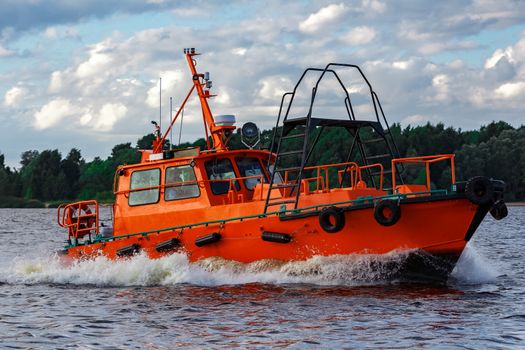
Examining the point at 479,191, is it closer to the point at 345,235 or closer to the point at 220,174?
the point at 345,235

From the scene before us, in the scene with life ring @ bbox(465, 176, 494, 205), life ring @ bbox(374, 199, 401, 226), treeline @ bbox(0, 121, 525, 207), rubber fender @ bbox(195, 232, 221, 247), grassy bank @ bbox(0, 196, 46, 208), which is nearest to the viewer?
life ring @ bbox(465, 176, 494, 205)

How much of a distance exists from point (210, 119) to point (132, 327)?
22.9 ft

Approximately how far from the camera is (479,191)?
12984 mm

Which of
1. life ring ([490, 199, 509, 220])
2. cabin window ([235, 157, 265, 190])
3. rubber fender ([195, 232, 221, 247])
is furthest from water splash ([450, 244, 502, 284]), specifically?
rubber fender ([195, 232, 221, 247])

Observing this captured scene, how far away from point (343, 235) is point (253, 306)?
2.17 m

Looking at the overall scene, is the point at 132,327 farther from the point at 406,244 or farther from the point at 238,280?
the point at 406,244

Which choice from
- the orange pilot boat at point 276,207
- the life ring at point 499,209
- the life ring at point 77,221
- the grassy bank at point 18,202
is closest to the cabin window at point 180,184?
the orange pilot boat at point 276,207

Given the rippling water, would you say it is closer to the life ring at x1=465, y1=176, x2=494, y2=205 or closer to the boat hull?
the boat hull

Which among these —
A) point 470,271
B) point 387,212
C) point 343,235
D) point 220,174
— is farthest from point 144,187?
point 470,271

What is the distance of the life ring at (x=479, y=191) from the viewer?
42.3ft

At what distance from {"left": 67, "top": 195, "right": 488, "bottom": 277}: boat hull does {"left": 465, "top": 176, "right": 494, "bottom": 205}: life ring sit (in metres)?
0.15

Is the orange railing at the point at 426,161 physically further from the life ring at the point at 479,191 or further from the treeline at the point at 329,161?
the treeline at the point at 329,161

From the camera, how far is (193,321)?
453 inches

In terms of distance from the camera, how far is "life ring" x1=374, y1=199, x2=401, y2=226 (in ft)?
43.0
